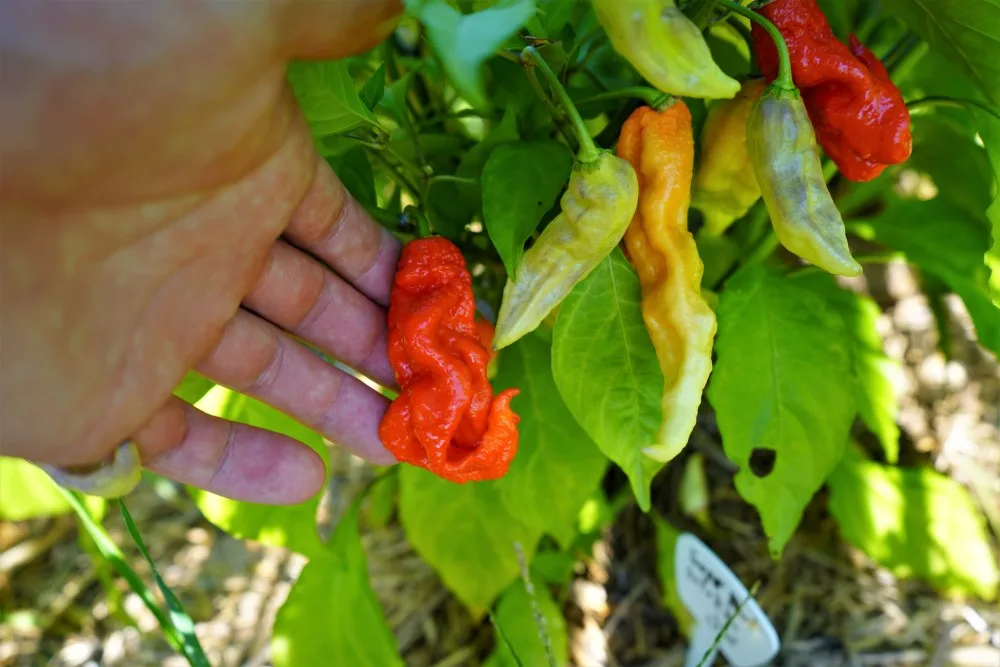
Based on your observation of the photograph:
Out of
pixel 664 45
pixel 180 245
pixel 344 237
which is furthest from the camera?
pixel 344 237

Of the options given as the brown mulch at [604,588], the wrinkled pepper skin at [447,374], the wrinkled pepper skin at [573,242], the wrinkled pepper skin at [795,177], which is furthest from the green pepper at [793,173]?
the brown mulch at [604,588]

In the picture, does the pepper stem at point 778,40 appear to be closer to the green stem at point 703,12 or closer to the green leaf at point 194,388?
the green stem at point 703,12

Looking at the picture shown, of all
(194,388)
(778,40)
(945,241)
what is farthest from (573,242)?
(945,241)

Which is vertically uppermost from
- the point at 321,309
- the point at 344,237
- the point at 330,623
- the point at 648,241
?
the point at 648,241

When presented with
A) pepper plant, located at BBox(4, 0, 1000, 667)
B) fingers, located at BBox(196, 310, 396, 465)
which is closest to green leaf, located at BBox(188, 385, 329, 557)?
pepper plant, located at BBox(4, 0, 1000, 667)

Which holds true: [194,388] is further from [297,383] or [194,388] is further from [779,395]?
[779,395]

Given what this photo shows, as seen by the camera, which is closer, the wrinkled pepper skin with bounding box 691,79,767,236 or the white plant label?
the wrinkled pepper skin with bounding box 691,79,767,236

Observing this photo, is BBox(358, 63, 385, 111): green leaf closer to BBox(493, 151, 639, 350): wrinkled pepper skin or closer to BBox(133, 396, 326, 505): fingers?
BBox(493, 151, 639, 350): wrinkled pepper skin
